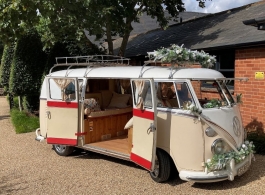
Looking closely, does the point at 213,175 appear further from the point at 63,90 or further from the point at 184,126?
the point at 63,90

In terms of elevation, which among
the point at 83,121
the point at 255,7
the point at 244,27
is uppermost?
the point at 255,7

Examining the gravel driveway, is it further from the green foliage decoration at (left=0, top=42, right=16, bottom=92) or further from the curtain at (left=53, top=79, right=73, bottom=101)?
the green foliage decoration at (left=0, top=42, right=16, bottom=92)

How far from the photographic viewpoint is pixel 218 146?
5.58 metres

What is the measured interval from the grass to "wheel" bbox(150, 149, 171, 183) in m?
7.04

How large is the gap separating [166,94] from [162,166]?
1312mm

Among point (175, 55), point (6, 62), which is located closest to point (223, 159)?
point (175, 55)

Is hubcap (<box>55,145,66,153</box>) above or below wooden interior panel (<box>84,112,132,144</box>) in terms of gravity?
below

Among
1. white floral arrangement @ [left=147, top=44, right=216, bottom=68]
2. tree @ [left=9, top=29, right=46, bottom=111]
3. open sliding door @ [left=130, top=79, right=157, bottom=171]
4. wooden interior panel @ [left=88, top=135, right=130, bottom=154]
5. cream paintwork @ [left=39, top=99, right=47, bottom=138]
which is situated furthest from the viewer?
tree @ [left=9, top=29, right=46, bottom=111]

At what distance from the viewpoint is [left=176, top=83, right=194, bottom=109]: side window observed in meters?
5.79


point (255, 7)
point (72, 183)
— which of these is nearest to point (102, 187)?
point (72, 183)

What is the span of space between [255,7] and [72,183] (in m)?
9.47

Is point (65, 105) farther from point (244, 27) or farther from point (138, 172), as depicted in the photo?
point (244, 27)

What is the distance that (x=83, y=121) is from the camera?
776cm

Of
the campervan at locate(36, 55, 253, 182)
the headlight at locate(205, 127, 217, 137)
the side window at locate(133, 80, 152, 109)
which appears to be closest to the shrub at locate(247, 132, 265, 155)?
the campervan at locate(36, 55, 253, 182)
